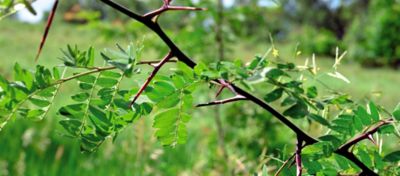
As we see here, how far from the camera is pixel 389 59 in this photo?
1870cm

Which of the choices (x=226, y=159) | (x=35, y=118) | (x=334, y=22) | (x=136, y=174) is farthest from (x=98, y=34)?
(x=334, y=22)

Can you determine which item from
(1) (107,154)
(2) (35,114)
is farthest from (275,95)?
(1) (107,154)

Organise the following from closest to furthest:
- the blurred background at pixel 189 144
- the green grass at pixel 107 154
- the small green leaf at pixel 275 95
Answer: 1. the small green leaf at pixel 275 95
2. the blurred background at pixel 189 144
3. the green grass at pixel 107 154

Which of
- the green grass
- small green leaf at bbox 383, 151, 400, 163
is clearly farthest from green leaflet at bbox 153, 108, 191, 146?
the green grass

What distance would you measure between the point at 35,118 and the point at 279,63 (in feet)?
0.81

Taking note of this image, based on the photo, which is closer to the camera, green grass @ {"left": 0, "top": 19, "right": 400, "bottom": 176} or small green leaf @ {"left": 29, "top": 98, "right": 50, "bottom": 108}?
small green leaf @ {"left": 29, "top": 98, "right": 50, "bottom": 108}

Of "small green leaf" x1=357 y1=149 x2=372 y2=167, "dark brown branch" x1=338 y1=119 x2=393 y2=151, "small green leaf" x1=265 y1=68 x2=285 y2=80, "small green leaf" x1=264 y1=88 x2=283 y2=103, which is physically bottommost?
"small green leaf" x1=357 y1=149 x2=372 y2=167

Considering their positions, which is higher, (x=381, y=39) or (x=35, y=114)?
(x=381, y=39)

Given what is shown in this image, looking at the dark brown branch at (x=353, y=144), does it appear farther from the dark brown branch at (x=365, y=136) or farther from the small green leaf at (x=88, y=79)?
the small green leaf at (x=88, y=79)

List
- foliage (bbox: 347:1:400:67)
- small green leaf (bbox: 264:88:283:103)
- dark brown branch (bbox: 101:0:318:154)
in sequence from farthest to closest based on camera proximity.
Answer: foliage (bbox: 347:1:400:67)
small green leaf (bbox: 264:88:283:103)
dark brown branch (bbox: 101:0:318:154)

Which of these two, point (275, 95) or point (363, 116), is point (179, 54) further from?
point (363, 116)

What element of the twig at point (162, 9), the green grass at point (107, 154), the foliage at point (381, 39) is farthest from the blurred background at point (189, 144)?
the foliage at point (381, 39)

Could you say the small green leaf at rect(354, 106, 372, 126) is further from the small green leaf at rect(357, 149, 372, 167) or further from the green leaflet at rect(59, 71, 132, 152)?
the green leaflet at rect(59, 71, 132, 152)

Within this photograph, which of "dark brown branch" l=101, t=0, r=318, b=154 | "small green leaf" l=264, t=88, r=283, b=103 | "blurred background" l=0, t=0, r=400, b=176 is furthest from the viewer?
"blurred background" l=0, t=0, r=400, b=176
